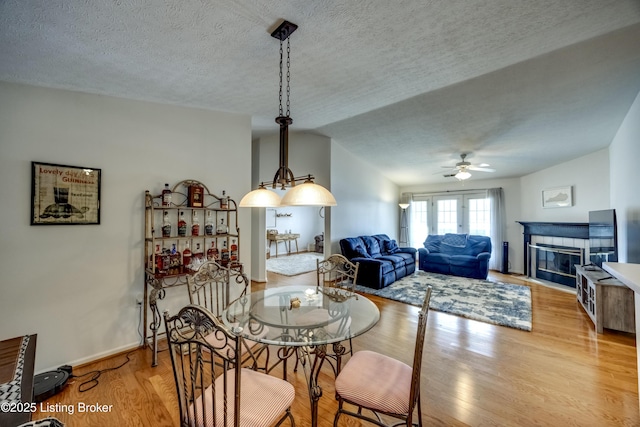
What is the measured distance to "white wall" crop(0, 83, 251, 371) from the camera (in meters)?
2.11

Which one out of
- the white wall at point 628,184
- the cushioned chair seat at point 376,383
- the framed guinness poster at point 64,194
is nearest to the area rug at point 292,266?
the framed guinness poster at point 64,194

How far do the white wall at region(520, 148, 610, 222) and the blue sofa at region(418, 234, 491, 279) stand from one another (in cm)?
129

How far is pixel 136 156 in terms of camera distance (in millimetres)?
2672

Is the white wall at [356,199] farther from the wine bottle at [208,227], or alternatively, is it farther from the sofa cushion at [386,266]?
the wine bottle at [208,227]

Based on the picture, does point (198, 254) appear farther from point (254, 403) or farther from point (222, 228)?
point (254, 403)

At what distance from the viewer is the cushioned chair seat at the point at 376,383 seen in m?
1.37

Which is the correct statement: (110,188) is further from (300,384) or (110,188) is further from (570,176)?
(570,176)

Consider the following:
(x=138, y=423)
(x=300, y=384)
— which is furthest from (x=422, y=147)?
(x=138, y=423)

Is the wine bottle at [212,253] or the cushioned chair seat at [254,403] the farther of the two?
the wine bottle at [212,253]

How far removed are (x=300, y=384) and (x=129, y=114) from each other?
304 centimetres

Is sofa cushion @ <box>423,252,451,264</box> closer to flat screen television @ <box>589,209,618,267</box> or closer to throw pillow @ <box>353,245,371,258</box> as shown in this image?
throw pillow @ <box>353,245,371,258</box>

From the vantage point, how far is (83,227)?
2.40m

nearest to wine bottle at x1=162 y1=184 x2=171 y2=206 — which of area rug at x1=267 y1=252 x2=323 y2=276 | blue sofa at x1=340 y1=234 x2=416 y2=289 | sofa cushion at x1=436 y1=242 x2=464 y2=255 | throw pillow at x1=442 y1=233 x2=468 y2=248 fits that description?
blue sofa at x1=340 y1=234 x2=416 y2=289

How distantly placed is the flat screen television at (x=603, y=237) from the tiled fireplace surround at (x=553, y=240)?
733 mm
